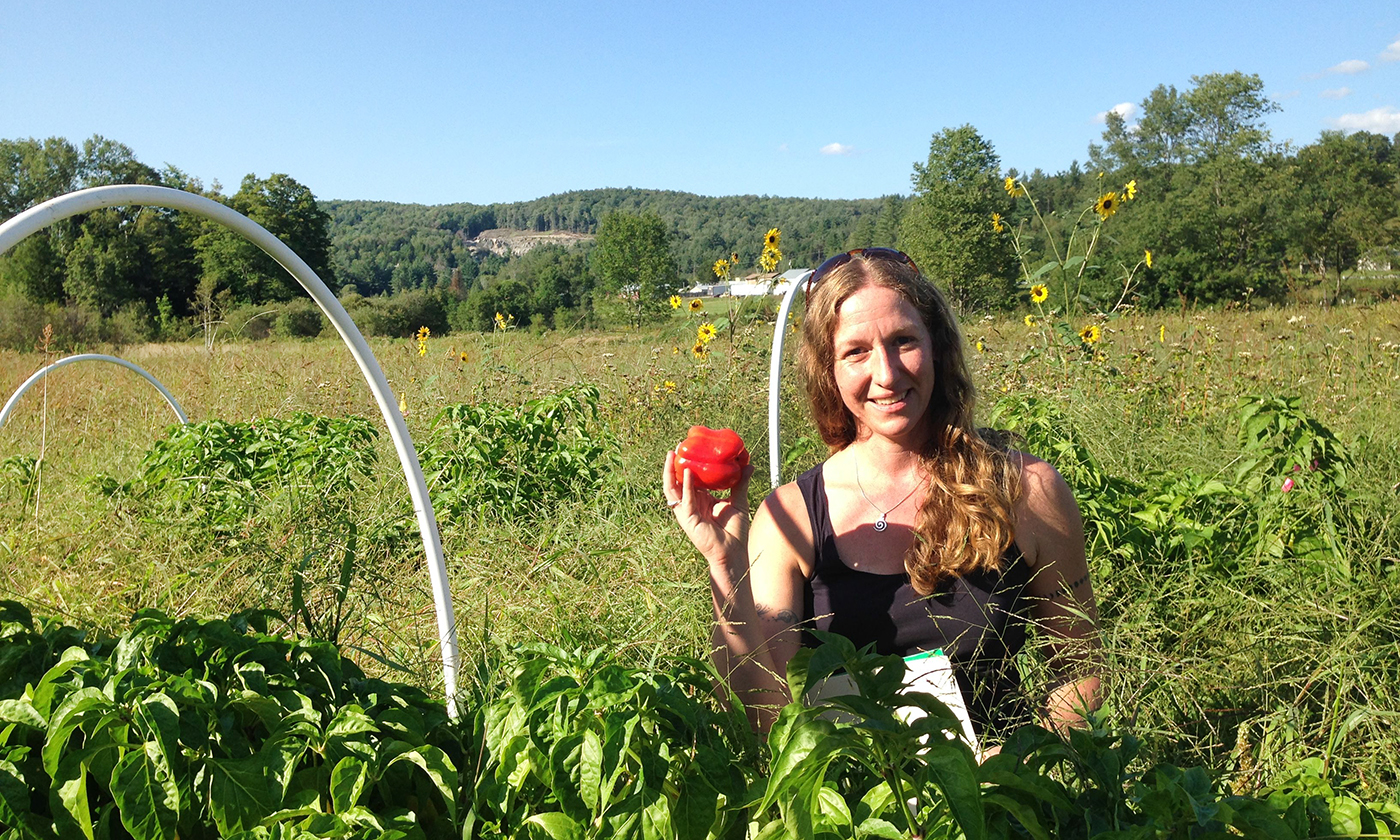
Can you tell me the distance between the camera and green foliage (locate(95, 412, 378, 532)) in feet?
10.4

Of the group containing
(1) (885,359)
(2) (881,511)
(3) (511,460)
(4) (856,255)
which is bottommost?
(3) (511,460)

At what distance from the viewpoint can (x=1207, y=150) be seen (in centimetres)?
4584

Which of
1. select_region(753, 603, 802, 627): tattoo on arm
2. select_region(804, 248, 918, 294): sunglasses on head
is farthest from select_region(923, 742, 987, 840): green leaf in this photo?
select_region(804, 248, 918, 294): sunglasses on head

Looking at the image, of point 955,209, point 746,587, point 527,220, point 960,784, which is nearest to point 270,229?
point 955,209

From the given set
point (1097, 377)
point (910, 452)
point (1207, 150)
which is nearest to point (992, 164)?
point (1207, 150)

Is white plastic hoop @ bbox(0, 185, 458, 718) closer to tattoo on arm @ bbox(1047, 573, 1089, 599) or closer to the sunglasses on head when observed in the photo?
the sunglasses on head

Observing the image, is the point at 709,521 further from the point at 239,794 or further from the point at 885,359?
the point at 239,794

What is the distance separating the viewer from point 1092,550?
241 cm

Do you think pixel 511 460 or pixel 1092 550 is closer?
pixel 1092 550

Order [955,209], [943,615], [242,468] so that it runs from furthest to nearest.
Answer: [955,209], [242,468], [943,615]

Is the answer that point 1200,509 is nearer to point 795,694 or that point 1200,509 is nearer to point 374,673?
point 795,694

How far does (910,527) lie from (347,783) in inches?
49.4

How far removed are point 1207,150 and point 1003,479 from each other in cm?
5305

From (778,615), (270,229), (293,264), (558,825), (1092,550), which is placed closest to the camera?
(558,825)
